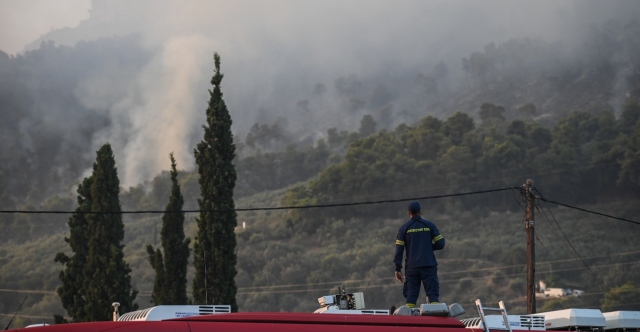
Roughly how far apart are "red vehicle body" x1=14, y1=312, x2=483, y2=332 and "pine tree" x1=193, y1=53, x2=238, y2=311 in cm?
2534

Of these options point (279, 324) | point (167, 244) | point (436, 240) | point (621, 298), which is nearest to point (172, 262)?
point (167, 244)

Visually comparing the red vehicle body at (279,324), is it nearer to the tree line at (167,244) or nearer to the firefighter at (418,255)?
the firefighter at (418,255)

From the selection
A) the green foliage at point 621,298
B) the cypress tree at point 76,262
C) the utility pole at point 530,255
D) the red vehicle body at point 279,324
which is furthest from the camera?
the green foliage at point 621,298

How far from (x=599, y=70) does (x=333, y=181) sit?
5064 cm

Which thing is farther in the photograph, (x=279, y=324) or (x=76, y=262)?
(x=76, y=262)

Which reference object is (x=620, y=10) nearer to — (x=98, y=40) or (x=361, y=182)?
(x=361, y=182)

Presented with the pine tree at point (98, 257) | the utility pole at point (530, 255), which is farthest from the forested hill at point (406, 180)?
the utility pole at point (530, 255)

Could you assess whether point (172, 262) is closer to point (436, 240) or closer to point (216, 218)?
point (216, 218)

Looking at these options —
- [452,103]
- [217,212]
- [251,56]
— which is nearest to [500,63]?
[452,103]

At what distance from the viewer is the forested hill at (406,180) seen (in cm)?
9181

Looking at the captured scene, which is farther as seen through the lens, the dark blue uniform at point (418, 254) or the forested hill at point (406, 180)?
the forested hill at point (406, 180)

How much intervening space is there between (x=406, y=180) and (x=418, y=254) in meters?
105

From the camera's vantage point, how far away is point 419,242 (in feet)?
34.3

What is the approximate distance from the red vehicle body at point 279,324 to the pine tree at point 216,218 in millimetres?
25344
